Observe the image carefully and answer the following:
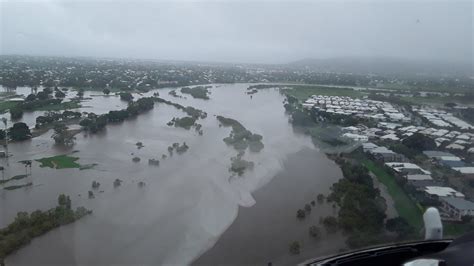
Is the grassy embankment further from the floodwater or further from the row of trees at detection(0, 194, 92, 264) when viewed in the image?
the row of trees at detection(0, 194, 92, 264)

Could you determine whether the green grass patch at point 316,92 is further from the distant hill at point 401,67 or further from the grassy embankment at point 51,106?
the grassy embankment at point 51,106

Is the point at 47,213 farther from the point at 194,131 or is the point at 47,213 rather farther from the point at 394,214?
the point at 194,131

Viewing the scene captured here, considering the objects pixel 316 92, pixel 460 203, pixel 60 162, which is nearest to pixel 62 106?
pixel 60 162

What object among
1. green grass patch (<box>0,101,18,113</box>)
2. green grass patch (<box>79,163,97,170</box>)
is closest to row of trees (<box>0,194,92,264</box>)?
green grass patch (<box>79,163,97,170</box>)

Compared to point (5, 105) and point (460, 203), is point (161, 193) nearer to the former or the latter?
point (460, 203)

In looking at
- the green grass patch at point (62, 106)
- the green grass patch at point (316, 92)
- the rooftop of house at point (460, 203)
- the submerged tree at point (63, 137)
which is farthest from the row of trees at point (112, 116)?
the rooftop of house at point (460, 203)
